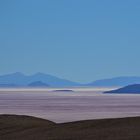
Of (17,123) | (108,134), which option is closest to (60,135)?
(108,134)

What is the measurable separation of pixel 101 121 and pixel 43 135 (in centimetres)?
504

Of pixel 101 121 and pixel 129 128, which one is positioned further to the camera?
pixel 101 121

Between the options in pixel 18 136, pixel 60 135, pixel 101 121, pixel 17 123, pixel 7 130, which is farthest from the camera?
pixel 17 123

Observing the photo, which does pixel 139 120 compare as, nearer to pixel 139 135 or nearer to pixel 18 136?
pixel 139 135

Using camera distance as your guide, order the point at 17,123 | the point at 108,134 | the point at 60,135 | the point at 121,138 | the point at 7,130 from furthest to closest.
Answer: the point at 17,123
the point at 7,130
the point at 60,135
the point at 108,134
the point at 121,138

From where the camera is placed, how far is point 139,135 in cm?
2350

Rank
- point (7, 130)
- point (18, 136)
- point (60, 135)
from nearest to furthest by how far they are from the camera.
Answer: point (60, 135)
point (18, 136)
point (7, 130)

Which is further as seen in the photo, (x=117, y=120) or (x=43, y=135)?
(x=117, y=120)

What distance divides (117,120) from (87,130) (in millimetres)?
3392

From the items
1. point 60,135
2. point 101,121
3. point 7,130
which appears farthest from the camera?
point 7,130

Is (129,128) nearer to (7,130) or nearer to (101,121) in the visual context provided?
(101,121)

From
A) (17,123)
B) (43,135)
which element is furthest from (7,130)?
(43,135)

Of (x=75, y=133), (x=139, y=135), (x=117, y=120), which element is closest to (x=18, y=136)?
(x=75, y=133)

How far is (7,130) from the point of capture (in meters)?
34.3
